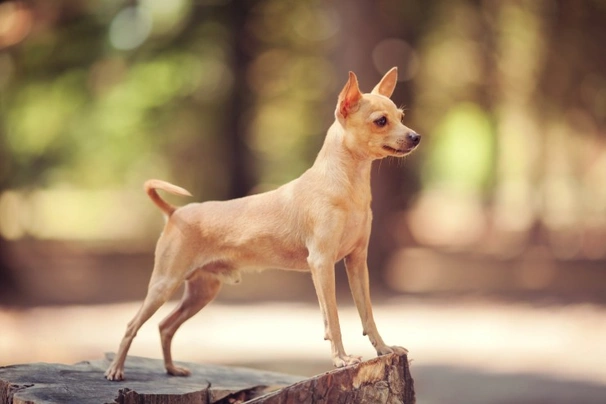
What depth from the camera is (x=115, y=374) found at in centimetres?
586

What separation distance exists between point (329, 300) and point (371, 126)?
1.14 meters

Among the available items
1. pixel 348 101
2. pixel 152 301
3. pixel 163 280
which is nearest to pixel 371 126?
pixel 348 101

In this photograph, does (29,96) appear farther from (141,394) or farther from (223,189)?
(141,394)

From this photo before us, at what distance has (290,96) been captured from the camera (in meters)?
26.2

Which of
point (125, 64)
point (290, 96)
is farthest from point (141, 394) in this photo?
point (290, 96)

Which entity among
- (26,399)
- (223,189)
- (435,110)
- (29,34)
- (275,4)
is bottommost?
(26,399)

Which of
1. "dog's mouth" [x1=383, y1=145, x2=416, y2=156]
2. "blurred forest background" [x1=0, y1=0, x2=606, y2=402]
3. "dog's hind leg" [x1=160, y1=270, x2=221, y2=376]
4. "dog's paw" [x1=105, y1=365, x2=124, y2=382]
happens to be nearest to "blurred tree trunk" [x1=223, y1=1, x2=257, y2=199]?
"blurred forest background" [x1=0, y1=0, x2=606, y2=402]

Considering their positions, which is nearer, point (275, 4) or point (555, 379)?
point (555, 379)

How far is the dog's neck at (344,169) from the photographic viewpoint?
536 cm

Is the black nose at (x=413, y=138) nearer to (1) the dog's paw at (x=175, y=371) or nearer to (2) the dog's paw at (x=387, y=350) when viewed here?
(2) the dog's paw at (x=387, y=350)

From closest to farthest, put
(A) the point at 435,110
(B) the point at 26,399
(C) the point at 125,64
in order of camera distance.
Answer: (B) the point at 26,399, (C) the point at 125,64, (A) the point at 435,110

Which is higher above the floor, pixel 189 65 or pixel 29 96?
pixel 189 65

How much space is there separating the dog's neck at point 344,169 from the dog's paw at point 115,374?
2023 millimetres

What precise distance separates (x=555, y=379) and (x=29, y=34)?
491 inches
